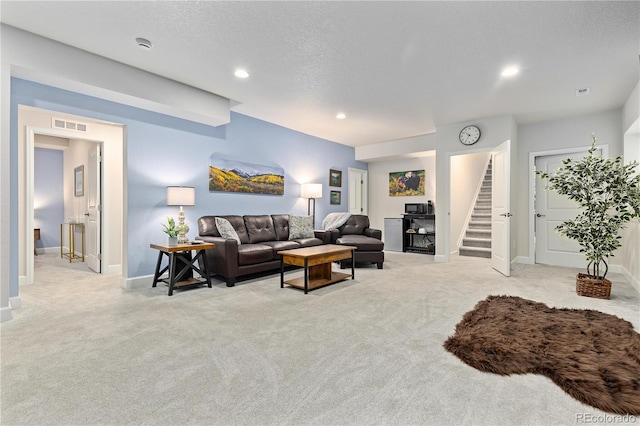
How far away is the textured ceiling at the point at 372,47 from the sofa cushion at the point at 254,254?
6.82ft

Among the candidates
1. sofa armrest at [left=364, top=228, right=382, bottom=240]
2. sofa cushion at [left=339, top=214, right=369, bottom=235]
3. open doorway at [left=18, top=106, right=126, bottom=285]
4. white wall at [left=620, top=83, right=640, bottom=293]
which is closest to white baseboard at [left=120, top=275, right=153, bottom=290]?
open doorway at [left=18, top=106, right=126, bottom=285]

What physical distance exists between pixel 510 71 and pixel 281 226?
3.77 metres

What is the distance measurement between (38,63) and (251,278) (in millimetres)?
3170

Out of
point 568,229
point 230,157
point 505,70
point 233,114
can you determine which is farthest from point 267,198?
point 568,229

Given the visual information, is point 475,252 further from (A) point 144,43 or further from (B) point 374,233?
(A) point 144,43

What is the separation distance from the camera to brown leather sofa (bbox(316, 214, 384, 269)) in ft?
16.6

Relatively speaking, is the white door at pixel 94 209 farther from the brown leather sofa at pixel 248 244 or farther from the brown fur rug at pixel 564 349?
the brown fur rug at pixel 564 349

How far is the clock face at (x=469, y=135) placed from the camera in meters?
5.32

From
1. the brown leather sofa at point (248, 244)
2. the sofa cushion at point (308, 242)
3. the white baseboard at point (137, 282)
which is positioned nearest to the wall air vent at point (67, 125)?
the brown leather sofa at point (248, 244)

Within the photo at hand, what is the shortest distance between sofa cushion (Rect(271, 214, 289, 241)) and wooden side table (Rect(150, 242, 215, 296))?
140 cm

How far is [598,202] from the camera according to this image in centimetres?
360

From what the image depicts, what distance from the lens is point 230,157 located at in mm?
5035

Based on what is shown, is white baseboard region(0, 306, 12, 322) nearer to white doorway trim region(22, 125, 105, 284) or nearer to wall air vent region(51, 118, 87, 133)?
white doorway trim region(22, 125, 105, 284)

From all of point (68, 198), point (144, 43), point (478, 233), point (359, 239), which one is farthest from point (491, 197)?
point (68, 198)
